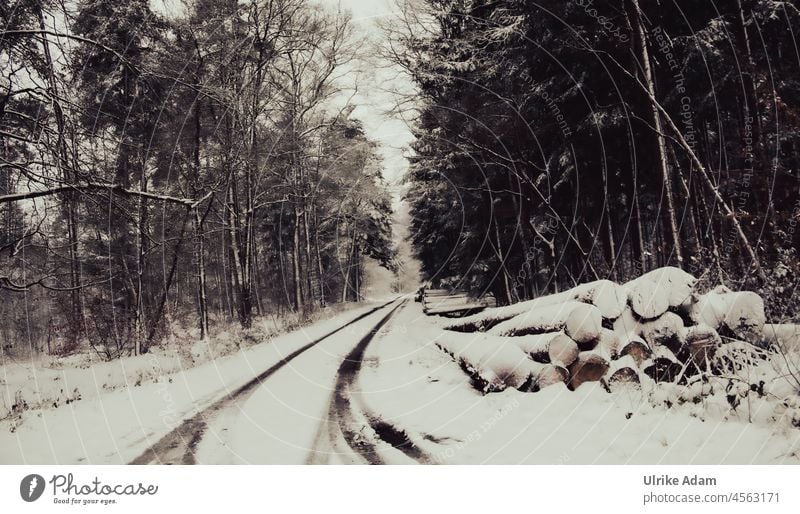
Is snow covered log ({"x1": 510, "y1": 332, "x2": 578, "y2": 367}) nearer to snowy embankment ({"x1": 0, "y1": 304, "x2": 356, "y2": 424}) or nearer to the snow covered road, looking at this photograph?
the snow covered road

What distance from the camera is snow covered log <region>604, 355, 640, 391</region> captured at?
4.45 meters

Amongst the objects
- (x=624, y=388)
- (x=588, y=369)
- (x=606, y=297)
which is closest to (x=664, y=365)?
(x=624, y=388)

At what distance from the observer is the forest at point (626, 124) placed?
702 centimetres

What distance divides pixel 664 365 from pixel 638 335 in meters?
0.42

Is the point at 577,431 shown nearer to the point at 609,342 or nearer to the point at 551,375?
the point at 551,375

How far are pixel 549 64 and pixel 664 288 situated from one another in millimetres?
8216

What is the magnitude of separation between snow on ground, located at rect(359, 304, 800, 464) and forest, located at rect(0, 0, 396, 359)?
12.2ft

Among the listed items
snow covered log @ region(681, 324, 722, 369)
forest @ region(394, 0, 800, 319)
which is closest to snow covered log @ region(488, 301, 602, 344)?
snow covered log @ region(681, 324, 722, 369)

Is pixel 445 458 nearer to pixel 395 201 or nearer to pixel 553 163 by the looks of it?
pixel 553 163

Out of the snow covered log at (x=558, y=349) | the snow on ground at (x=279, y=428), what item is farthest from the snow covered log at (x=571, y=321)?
the snow on ground at (x=279, y=428)

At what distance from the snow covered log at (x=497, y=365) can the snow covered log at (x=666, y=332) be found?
1.35 meters

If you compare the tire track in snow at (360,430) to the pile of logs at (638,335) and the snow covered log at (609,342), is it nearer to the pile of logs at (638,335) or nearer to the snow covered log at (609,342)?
the pile of logs at (638,335)

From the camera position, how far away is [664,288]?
4973 millimetres
